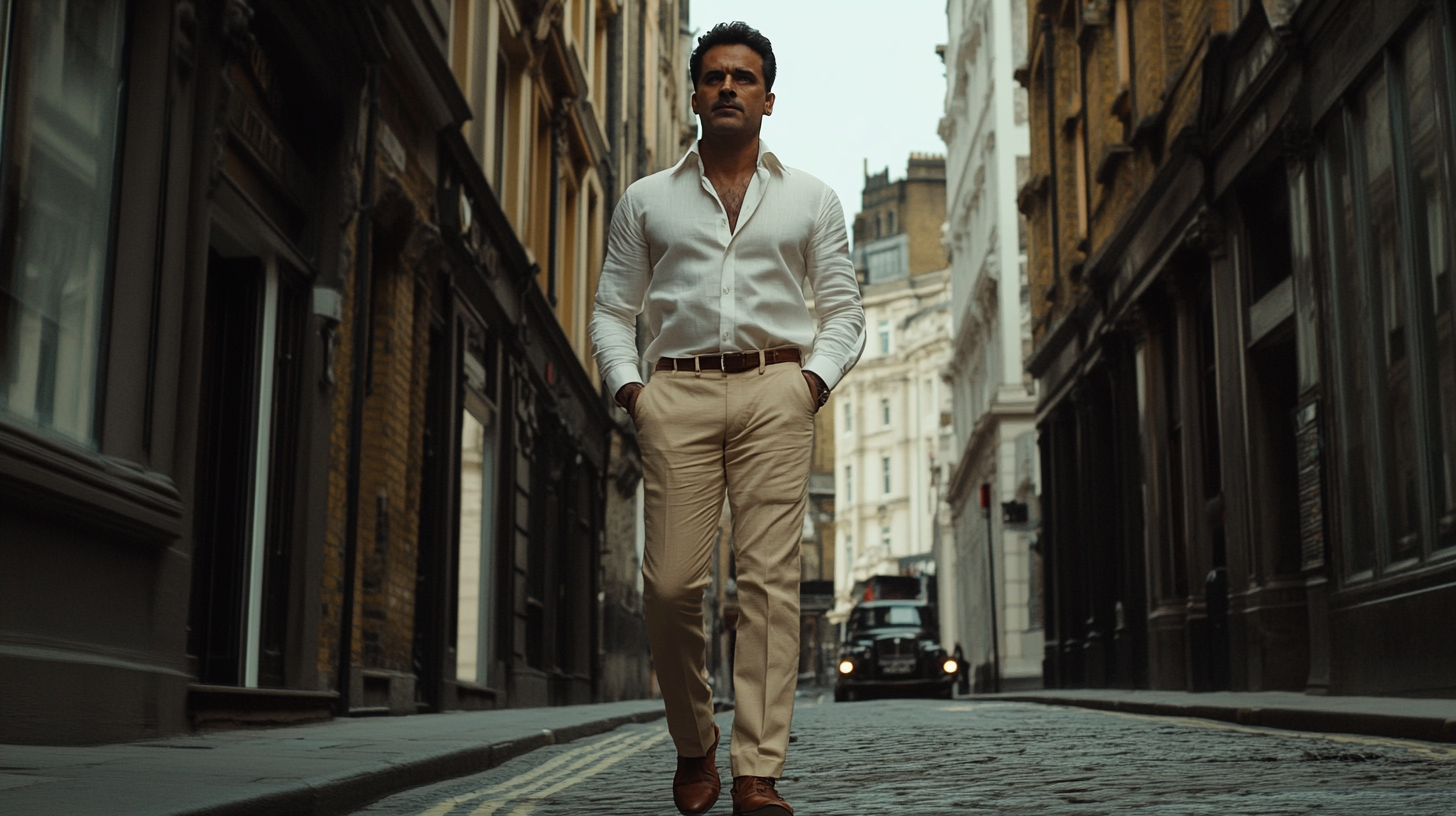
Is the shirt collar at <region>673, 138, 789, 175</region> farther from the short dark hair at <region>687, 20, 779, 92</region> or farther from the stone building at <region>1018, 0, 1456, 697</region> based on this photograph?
the stone building at <region>1018, 0, 1456, 697</region>

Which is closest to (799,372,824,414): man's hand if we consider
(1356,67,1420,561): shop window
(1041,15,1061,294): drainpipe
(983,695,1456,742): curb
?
(983,695,1456,742): curb

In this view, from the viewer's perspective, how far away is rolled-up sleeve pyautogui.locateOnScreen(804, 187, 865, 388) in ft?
16.5

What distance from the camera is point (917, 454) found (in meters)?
89.1

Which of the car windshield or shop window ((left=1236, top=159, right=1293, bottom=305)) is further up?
shop window ((left=1236, top=159, right=1293, bottom=305))

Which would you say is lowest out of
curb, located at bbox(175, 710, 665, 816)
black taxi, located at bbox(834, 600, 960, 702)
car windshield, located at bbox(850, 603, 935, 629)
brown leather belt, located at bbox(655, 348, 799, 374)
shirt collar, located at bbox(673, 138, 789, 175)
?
curb, located at bbox(175, 710, 665, 816)

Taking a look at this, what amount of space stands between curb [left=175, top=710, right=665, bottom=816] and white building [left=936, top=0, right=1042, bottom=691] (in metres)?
28.0

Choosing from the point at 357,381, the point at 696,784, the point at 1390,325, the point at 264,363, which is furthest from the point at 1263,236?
the point at 696,784

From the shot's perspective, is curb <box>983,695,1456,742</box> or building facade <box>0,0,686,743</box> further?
curb <box>983,695,1456,742</box>

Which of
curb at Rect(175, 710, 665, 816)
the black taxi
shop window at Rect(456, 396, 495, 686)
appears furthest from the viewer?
the black taxi

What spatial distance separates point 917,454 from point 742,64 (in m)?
84.9

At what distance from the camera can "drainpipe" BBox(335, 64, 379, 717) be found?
38.8ft

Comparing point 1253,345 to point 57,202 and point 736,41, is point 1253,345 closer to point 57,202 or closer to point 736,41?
point 57,202

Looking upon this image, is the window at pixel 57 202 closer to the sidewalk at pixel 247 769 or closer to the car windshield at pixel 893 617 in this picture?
the sidewalk at pixel 247 769

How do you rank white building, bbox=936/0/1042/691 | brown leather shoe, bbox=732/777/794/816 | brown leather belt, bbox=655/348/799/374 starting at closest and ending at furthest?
brown leather shoe, bbox=732/777/794/816, brown leather belt, bbox=655/348/799/374, white building, bbox=936/0/1042/691
